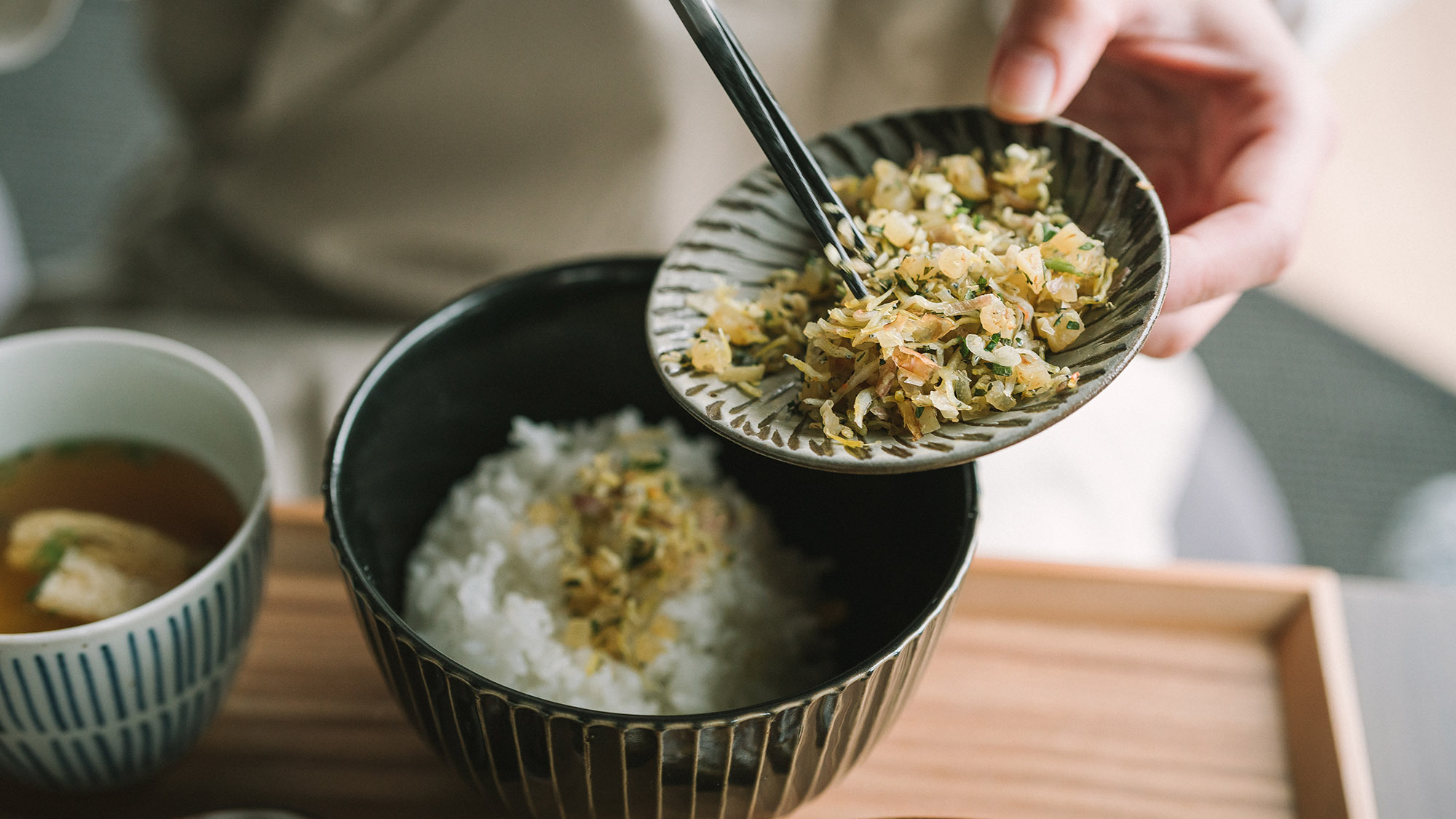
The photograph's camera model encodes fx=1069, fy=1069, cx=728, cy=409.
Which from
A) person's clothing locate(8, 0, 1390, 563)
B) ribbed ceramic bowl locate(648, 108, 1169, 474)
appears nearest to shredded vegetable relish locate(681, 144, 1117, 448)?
ribbed ceramic bowl locate(648, 108, 1169, 474)

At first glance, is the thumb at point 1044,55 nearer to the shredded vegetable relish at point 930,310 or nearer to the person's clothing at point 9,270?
the shredded vegetable relish at point 930,310

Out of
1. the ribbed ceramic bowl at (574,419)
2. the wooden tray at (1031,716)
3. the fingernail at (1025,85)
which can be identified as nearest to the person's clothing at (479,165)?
the wooden tray at (1031,716)

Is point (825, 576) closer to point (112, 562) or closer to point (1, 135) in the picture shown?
point (112, 562)

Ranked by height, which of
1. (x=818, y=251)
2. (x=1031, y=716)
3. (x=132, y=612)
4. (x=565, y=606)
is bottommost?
(x=1031, y=716)

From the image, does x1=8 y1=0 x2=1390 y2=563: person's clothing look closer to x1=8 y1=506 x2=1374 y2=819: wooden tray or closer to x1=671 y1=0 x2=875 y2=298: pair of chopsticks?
x1=8 y1=506 x2=1374 y2=819: wooden tray

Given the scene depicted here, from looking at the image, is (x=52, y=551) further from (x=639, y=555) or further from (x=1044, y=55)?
(x=1044, y=55)

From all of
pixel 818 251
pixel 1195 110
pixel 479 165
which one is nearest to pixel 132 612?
pixel 818 251

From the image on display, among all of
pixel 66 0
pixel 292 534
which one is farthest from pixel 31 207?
pixel 292 534
